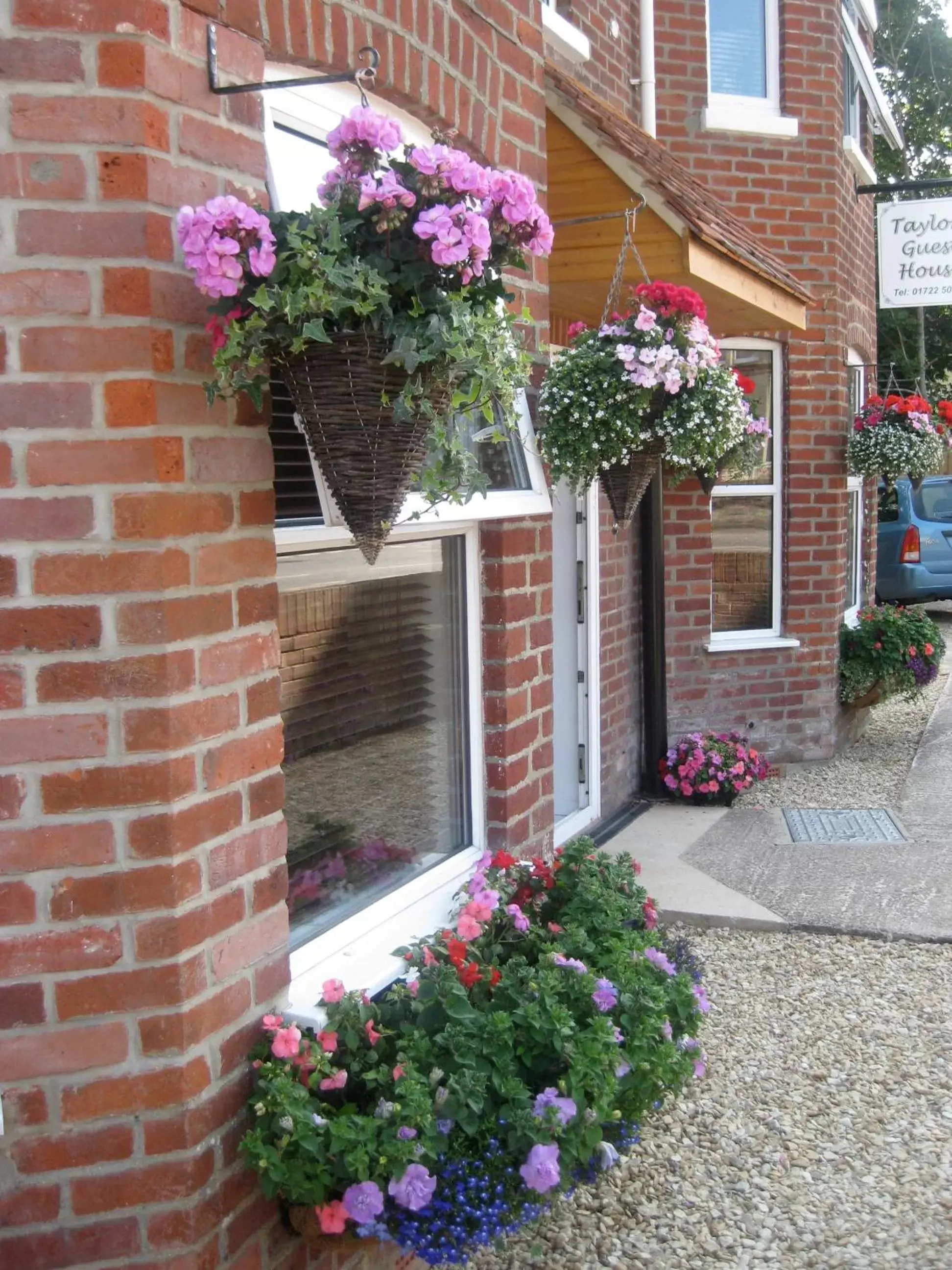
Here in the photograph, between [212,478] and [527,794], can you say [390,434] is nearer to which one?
[212,478]

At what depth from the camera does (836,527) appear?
7.77 metres

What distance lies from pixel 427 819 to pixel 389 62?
1.96m

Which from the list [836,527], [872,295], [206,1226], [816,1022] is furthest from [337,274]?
[872,295]

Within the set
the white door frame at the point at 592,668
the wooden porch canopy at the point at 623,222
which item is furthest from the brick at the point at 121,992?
the white door frame at the point at 592,668

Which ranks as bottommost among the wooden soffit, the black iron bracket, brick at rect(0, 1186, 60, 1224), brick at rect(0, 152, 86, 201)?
brick at rect(0, 1186, 60, 1224)

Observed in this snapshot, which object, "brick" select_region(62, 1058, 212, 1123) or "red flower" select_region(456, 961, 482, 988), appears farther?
"red flower" select_region(456, 961, 482, 988)

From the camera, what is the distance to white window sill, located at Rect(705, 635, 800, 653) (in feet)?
24.5

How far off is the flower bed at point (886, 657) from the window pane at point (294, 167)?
618 cm

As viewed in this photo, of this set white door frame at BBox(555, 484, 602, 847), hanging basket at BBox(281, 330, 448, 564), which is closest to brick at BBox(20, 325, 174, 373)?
hanging basket at BBox(281, 330, 448, 564)

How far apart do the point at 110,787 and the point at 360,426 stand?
80 centimetres

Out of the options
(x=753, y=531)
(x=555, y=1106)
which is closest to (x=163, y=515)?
(x=555, y=1106)

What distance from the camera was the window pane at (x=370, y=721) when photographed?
9.39 feet

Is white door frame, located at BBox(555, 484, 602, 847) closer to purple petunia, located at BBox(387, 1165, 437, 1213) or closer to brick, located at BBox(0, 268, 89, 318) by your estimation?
purple petunia, located at BBox(387, 1165, 437, 1213)

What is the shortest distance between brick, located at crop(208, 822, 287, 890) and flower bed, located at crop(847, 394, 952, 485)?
6.00m
